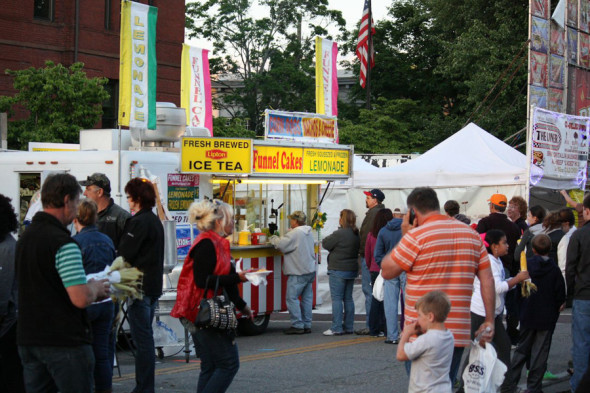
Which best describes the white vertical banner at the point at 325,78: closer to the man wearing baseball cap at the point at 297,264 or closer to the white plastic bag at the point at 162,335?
the man wearing baseball cap at the point at 297,264

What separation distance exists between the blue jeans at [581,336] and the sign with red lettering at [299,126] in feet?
20.9

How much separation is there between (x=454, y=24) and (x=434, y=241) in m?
35.0

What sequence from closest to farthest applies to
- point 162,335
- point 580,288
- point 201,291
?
point 201,291 → point 580,288 → point 162,335

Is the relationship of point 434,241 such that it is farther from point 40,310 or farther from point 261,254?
point 261,254

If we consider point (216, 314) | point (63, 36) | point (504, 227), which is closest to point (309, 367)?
point (504, 227)

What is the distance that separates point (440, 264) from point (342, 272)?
722 centimetres

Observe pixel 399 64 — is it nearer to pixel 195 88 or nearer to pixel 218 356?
pixel 195 88

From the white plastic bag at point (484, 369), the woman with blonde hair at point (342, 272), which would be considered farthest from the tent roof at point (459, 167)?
the white plastic bag at point (484, 369)

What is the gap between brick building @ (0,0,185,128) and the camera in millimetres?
32656

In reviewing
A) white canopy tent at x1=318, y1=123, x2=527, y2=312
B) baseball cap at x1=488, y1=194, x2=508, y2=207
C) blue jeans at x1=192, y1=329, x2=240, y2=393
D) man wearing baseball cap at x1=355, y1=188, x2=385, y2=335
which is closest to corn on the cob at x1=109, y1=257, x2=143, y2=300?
blue jeans at x1=192, y1=329, x2=240, y2=393

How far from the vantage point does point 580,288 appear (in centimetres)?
835

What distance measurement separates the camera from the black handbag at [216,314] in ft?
21.2

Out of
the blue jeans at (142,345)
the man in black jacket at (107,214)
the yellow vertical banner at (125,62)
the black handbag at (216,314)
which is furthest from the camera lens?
the yellow vertical banner at (125,62)

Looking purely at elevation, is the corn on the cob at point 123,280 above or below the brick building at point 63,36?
below
